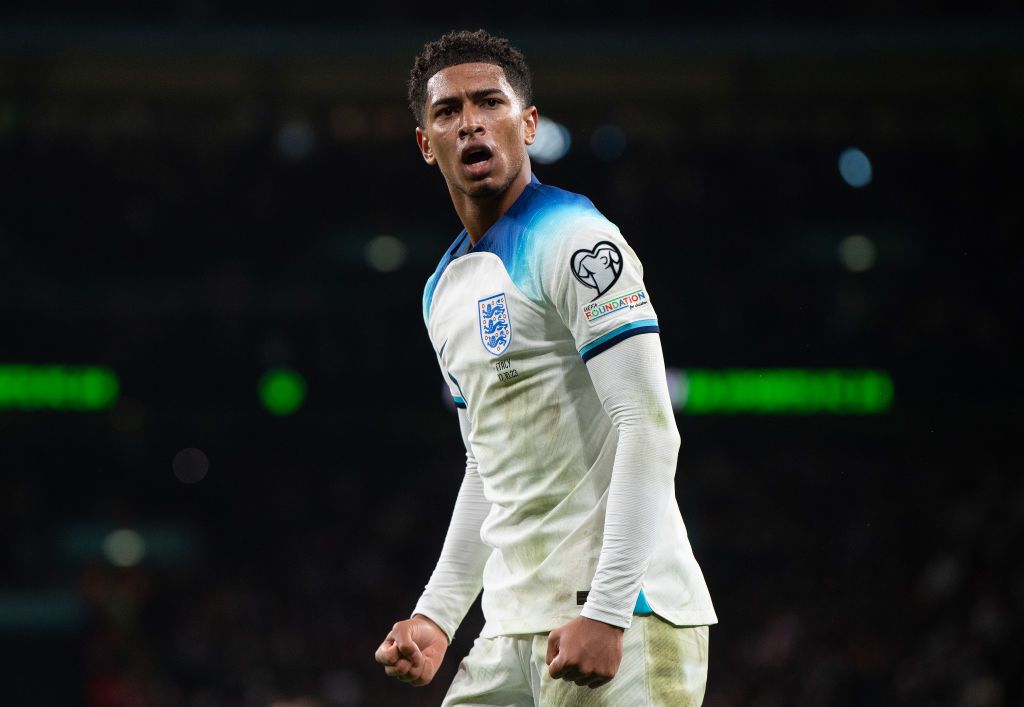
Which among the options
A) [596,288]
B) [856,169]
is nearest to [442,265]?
[596,288]

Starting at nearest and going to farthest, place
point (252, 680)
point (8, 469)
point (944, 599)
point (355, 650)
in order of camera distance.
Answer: point (944, 599) → point (252, 680) → point (355, 650) → point (8, 469)

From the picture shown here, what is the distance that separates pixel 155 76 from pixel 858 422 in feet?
41.6

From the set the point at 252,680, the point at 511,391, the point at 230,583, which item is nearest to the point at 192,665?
the point at 252,680

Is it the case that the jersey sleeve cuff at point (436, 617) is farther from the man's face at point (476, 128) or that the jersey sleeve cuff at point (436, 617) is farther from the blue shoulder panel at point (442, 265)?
the man's face at point (476, 128)

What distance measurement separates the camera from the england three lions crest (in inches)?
108

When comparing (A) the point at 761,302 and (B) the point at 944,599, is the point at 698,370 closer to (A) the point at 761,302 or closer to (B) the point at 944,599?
(A) the point at 761,302

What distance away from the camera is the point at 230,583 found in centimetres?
1806

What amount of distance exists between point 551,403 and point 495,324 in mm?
214

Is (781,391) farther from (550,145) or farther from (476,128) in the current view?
(476,128)

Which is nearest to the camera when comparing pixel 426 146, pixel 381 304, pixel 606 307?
pixel 606 307

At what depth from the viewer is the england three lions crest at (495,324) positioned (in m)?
2.74

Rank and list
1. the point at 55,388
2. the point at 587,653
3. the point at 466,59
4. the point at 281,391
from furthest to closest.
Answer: the point at 281,391 → the point at 55,388 → the point at 466,59 → the point at 587,653

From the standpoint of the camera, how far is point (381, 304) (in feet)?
62.1

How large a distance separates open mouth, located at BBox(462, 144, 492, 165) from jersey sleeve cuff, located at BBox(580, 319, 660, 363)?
0.59 m
